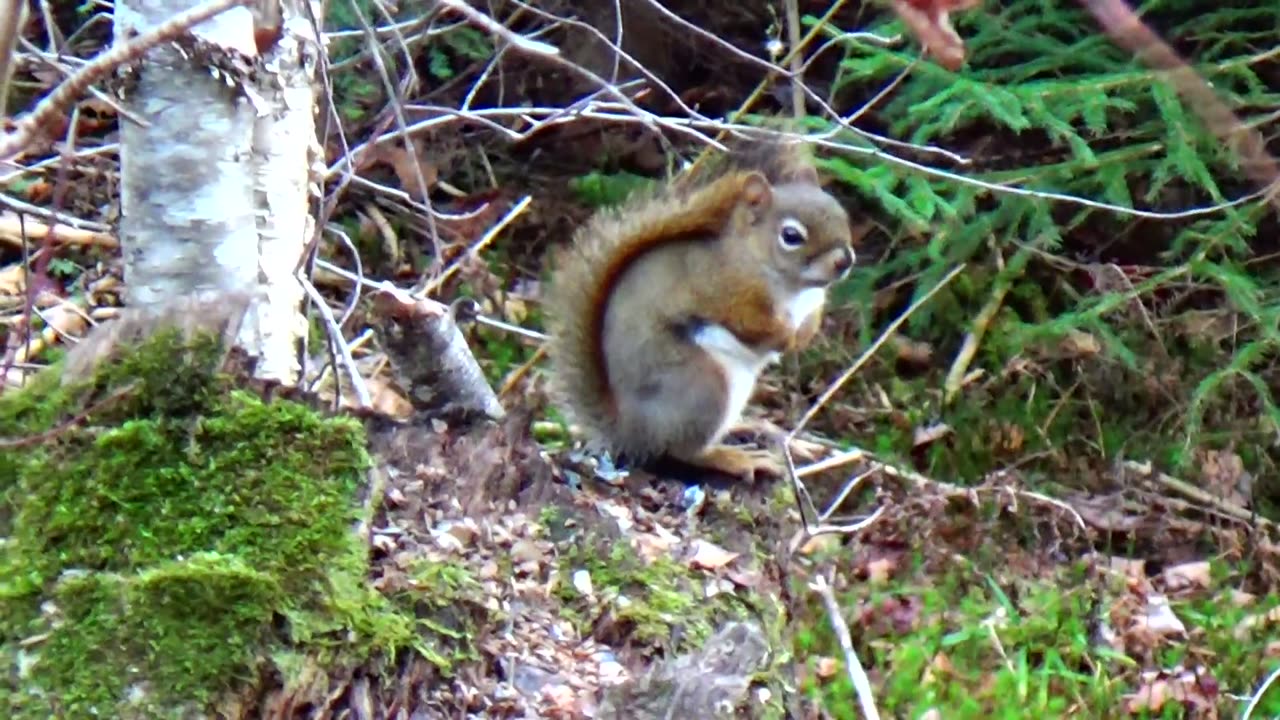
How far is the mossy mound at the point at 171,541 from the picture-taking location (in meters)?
1.66

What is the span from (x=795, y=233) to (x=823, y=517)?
29.3 inches

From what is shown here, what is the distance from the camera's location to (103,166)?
3.88 meters

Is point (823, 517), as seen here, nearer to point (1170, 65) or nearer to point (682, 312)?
point (682, 312)

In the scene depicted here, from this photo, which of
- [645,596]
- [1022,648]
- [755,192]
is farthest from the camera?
[1022,648]

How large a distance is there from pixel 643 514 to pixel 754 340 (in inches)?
17.4

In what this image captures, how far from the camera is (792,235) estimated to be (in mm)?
2799

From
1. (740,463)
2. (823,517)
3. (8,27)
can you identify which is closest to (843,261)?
(740,463)

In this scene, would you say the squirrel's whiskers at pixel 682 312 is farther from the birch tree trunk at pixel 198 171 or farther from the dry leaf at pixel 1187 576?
the dry leaf at pixel 1187 576

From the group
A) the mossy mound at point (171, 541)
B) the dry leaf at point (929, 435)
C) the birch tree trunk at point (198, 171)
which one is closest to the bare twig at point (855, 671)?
the mossy mound at point (171, 541)

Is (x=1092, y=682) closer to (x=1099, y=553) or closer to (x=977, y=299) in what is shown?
(x=1099, y=553)

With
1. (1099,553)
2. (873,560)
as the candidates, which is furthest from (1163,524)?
(873,560)

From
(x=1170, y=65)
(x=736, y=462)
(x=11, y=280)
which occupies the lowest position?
(x=11, y=280)

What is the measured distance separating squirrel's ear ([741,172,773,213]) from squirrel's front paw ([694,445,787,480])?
44 centimetres

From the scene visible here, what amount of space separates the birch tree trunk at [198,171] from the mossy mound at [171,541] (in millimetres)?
159
